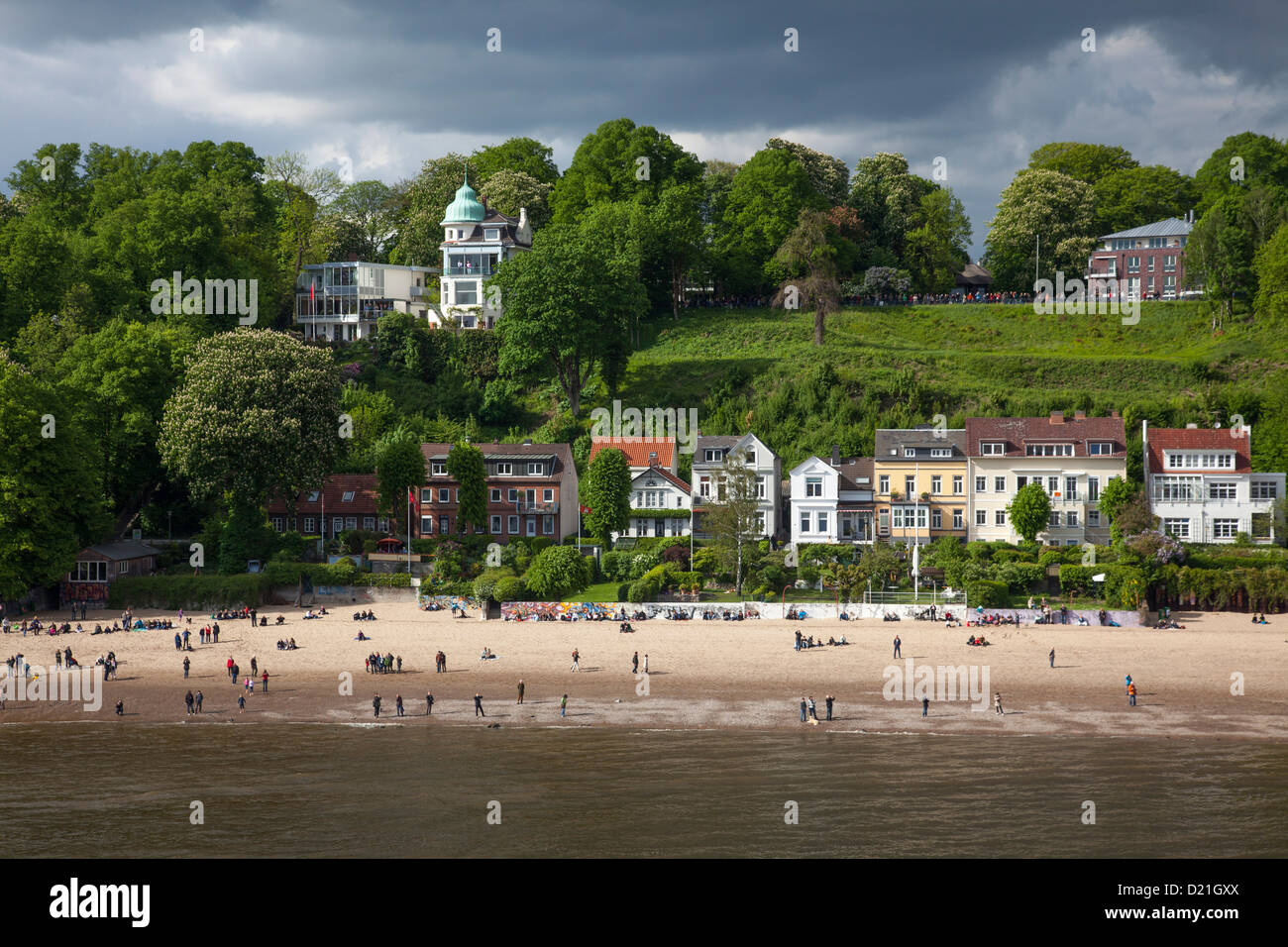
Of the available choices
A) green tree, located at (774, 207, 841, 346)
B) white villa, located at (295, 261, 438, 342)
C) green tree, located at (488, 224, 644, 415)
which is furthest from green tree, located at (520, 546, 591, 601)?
white villa, located at (295, 261, 438, 342)

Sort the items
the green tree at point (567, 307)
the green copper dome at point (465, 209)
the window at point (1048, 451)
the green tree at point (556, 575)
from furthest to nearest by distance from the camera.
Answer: the green copper dome at point (465, 209) → the green tree at point (567, 307) → the window at point (1048, 451) → the green tree at point (556, 575)

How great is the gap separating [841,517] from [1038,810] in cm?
3997

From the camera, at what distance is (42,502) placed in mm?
65188

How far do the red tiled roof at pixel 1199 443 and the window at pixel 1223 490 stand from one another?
0.80 metres

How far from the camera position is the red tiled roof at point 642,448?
265ft

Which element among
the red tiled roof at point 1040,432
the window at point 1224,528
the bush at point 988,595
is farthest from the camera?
the red tiled roof at point 1040,432

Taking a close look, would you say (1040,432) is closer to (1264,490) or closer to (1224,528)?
(1224,528)

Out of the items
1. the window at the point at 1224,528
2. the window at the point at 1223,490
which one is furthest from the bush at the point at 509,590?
the window at the point at 1223,490

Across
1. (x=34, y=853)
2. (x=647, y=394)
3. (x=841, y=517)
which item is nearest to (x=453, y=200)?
(x=647, y=394)

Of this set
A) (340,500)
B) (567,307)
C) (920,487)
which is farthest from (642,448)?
(340,500)

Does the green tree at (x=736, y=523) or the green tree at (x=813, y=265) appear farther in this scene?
the green tree at (x=813, y=265)

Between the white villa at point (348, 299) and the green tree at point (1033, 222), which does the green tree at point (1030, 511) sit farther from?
the white villa at point (348, 299)

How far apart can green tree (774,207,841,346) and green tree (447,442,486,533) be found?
31653 millimetres
